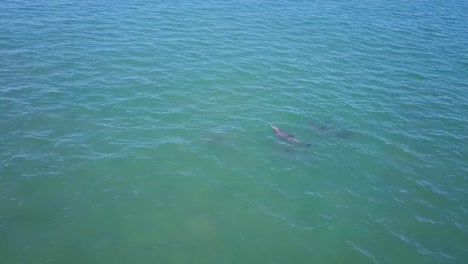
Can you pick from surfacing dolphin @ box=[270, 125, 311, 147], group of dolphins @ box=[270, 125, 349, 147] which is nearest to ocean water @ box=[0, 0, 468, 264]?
group of dolphins @ box=[270, 125, 349, 147]

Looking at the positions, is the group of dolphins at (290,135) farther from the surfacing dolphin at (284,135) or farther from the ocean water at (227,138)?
the ocean water at (227,138)

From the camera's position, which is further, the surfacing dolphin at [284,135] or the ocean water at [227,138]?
the surfacing dolphin at [284,135]

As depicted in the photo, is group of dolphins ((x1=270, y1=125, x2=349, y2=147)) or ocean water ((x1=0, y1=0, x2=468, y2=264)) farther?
group of dolphins ((x1=270, y1=125, x2=349, y2=147))

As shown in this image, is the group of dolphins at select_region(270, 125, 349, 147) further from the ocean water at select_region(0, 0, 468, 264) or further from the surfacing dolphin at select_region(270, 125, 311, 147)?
the ocean water at select_region(0, 0, 468, 264)

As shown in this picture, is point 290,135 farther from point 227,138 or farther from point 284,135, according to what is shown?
point 227,138

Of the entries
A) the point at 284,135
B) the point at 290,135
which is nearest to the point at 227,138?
the point at 284,135

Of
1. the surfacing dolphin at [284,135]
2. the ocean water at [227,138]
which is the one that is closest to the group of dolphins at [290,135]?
the surfacing dolphin at [284,135]

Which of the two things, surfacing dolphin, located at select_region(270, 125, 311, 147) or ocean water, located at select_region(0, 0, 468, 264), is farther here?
surfacing dolphin, located at select_region(270, 125, 311, 147)

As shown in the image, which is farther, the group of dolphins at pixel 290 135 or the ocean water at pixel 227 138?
the group of dolphins at pixel 290 135
